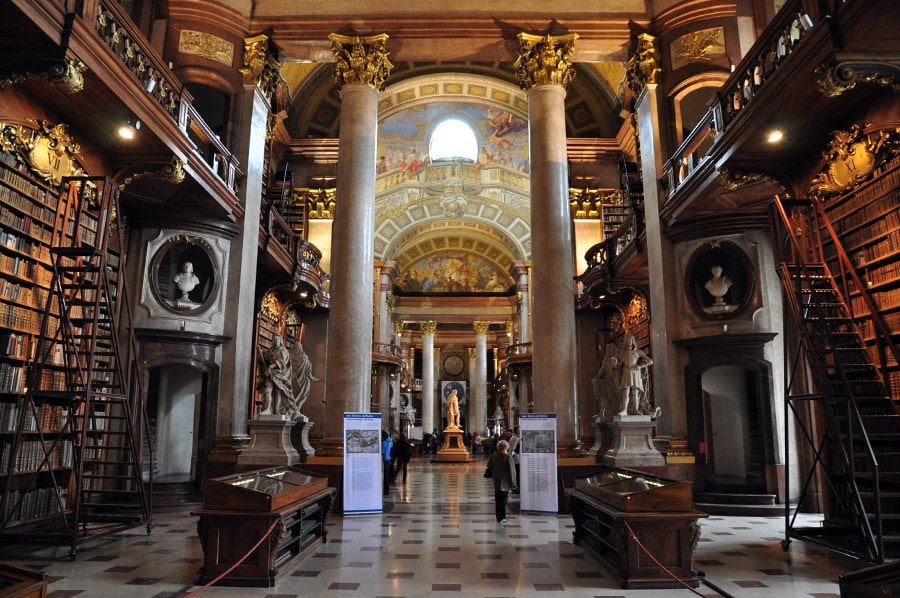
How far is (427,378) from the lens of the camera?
1344 inches

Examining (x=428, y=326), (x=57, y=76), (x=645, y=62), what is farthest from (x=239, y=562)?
(x=428, y=326)

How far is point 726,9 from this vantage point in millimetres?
11727

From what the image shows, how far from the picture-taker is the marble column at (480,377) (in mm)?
34750

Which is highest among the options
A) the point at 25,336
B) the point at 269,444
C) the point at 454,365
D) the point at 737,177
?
the point at 737,177

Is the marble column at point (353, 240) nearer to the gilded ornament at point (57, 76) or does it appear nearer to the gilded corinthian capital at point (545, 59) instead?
the gilded corinthian capital at point (545, 59)

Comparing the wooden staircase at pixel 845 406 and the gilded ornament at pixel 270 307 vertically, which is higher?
the gilded ornament at pixel 270 307

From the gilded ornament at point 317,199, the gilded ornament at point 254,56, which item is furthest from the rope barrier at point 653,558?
the gilded ornament at point 317,199

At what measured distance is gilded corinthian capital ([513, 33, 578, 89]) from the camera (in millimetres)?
12102

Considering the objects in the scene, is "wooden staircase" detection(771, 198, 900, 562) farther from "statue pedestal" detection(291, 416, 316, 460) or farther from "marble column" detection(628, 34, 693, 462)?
"statue pedestal" detection(291, 416, 316, 460)

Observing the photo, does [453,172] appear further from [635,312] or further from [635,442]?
[635,442]

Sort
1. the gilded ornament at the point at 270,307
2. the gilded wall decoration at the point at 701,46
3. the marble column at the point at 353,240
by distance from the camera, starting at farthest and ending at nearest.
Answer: the gilded ornament at the point at 270,307
the gilded wall decoration at the point at 701,46
the marble column at the point at 353,240

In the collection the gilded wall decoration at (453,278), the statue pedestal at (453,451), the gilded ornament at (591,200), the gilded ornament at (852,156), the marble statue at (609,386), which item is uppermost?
the gilded wall decoration at (453,278)

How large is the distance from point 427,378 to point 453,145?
45.8 feet

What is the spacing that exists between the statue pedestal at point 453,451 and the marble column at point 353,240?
15.0 m
